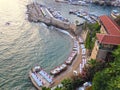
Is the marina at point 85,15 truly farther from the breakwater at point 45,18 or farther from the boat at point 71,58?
the boat at point 71,58

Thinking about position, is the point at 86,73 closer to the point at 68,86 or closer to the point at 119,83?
the point at 68,86

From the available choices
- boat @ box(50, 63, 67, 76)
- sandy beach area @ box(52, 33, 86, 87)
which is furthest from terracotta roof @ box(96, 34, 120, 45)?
boat @ box(50, 63, 67, 76)

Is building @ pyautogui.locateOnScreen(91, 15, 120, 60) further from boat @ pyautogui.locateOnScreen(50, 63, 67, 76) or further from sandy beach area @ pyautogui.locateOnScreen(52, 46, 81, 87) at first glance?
boat @ pyautogui.locateOnScreen(50, 63, 67, 76)

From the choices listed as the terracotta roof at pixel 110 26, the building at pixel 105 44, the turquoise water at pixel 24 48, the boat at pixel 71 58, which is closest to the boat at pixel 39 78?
the turquoise water at pixel 24 48

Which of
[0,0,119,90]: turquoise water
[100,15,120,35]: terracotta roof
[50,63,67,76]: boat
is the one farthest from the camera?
[50,63,67,76]: boat

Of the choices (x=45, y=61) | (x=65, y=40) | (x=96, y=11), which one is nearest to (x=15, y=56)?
(x=45, y=61)

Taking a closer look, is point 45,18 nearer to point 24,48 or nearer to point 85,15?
point 85,15
